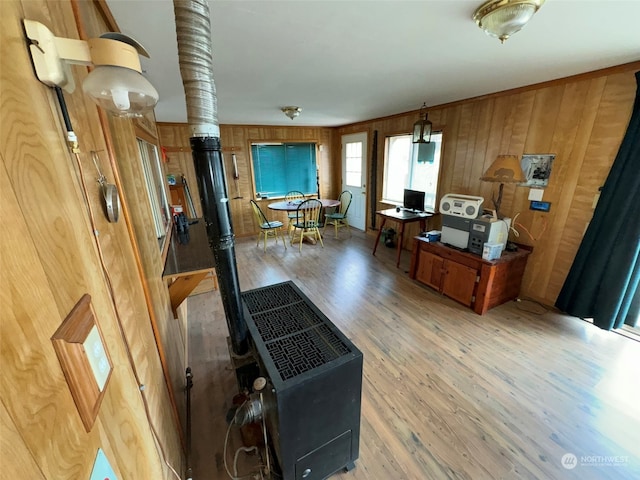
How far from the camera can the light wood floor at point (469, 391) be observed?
1.41 meters

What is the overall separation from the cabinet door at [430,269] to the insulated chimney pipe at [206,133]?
2420 millimetres

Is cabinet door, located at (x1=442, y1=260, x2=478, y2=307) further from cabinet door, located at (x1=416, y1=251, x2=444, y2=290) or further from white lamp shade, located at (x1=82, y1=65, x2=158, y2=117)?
white lamp shade, located at (x1=82, y1=65, x2=158, y2=117)

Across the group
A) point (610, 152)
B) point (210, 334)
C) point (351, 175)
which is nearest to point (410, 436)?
point (210, 334)

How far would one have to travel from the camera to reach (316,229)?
4602mm

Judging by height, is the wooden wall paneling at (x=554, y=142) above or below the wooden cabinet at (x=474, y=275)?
above

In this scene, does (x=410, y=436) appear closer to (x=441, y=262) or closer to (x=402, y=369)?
(x=402, y=369)

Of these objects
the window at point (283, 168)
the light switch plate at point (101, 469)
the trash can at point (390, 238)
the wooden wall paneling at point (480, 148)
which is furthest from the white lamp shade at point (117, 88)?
the window at point (283, 168)

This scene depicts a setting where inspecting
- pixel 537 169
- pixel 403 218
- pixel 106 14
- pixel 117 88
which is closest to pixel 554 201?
pixel 537 169

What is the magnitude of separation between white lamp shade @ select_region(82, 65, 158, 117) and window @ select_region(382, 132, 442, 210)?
3.86 m

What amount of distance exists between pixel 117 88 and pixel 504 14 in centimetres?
157

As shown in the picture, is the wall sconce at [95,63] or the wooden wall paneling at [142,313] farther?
the wooden wall paneling at [142,313]

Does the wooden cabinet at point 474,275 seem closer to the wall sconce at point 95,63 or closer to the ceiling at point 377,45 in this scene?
the ceiling at point 377,45

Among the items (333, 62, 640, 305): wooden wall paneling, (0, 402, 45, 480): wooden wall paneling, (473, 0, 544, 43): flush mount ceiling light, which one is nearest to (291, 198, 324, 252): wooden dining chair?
(333, 62, 640, 305): wooden wall paneling

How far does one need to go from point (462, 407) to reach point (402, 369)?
0.44 metres
